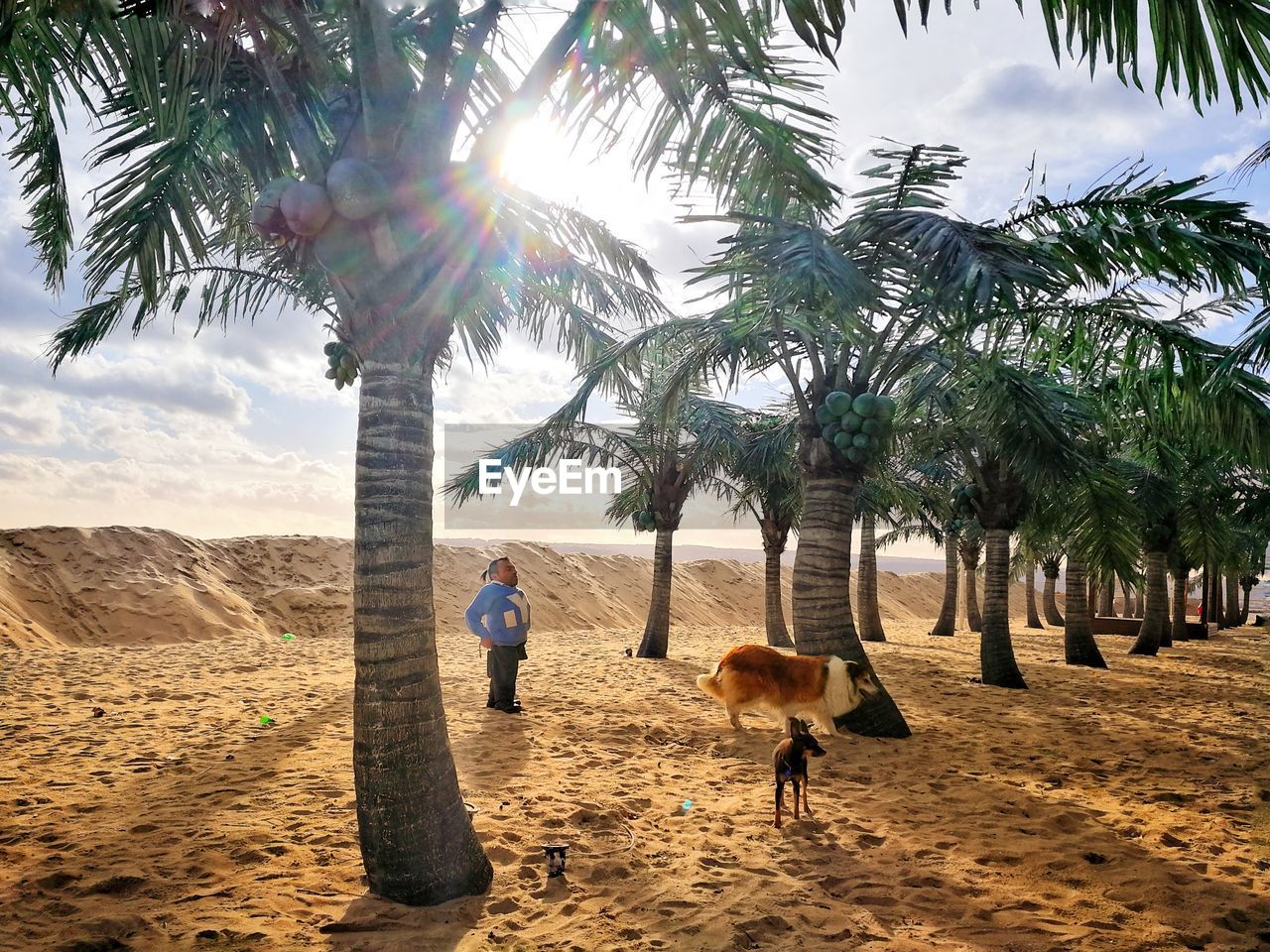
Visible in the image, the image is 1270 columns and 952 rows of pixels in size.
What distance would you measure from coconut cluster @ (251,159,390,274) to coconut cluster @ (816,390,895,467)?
5.33 meters

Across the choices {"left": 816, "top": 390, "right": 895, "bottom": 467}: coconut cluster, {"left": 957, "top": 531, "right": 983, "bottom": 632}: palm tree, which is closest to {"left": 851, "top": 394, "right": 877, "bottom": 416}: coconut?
{"left": 816, "top": 390, "right": 895, "bottom": 467}: coconut cluster

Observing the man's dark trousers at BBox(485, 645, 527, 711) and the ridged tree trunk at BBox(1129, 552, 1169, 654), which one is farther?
the ridged tree trunk at BBox(1129, 552, 1169, 654)

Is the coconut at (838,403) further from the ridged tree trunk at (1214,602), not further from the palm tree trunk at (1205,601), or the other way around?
the ridged tree trunk at (1214,602)

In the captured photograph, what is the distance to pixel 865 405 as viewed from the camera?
25.1 feet

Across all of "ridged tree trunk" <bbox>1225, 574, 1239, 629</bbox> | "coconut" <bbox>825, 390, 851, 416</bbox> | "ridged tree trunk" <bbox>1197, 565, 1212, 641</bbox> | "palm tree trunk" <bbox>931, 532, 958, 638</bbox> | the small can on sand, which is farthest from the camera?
"ridged tree trunk" <bbox>1225, 574, 1239, 629</bbox>

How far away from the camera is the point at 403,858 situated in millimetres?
3670

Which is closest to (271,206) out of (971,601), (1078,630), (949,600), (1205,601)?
(1078,630)

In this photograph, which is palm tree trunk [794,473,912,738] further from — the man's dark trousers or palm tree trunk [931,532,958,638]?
palm tree trunk [931,532,958,638]

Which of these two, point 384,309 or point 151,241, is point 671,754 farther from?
point 151,241

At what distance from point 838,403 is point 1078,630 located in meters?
10.9

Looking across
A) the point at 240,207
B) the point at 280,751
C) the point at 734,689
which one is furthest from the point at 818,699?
the point at 240,207

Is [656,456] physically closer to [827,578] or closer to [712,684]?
[827,578]

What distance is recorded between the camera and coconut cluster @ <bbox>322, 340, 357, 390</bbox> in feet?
17.1

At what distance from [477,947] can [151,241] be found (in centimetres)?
597
